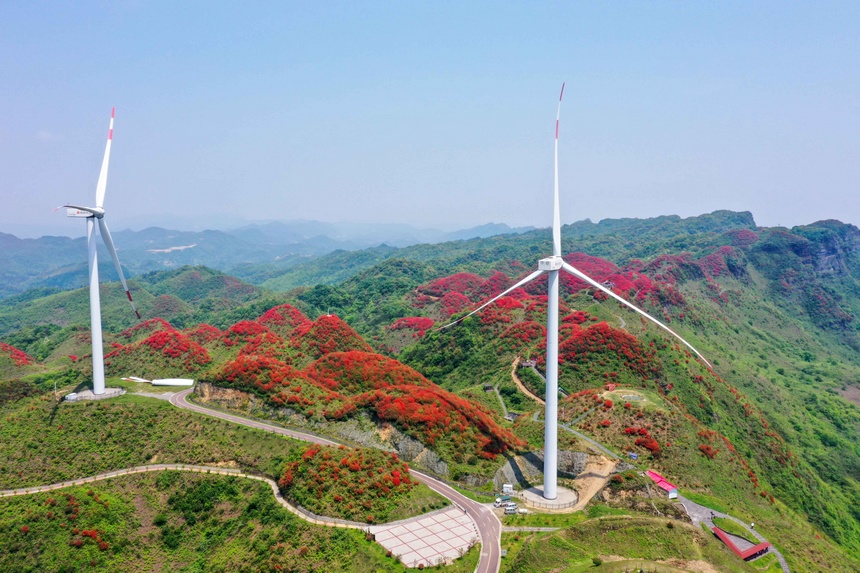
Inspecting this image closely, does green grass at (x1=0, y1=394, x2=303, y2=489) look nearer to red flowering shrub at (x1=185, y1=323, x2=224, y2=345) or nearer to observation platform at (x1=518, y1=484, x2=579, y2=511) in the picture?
observation platform at (x1=518, y1=484, x2=579, y2=511)

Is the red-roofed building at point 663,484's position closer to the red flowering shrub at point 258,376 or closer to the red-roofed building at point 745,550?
the red-roofed building at point 745,550

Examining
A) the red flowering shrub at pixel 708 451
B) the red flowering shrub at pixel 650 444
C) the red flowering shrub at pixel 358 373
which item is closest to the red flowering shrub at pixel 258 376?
the red flowering shrub at pixel 358 373

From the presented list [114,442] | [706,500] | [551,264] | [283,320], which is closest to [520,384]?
[706,500]

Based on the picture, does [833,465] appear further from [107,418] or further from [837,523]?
[107,418]

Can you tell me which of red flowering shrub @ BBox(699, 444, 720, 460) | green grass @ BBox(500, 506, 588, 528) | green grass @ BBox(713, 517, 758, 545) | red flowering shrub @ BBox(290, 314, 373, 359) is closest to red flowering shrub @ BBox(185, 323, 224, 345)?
red flowering shrub @ BBox(290, 314, 373, 359)

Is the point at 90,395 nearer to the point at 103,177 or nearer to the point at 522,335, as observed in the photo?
the point at 103,177

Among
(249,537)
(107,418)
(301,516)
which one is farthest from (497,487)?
(107,418)
